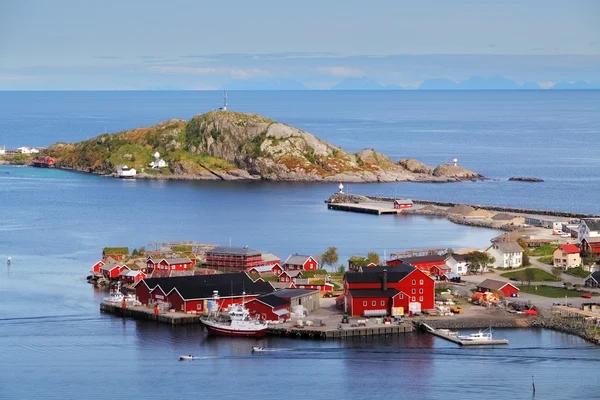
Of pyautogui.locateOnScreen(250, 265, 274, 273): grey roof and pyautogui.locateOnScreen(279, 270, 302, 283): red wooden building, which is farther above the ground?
pyautogui.locateOnScreen(250, 265, 274, 273): grey roof

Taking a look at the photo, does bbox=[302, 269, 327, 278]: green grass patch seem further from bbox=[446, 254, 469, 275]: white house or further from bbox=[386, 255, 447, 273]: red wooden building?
bbox=[446, 254, 469, 275]: white house

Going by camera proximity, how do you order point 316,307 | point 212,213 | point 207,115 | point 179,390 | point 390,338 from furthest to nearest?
1. point 207,115
2. point 212,213
3. point 316,307
4. point 390,338
5. point 179,390

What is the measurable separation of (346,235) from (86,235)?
1589cm

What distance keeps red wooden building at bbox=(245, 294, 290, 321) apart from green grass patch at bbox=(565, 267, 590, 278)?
16038 mm

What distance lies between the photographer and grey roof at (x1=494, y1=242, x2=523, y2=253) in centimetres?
5803

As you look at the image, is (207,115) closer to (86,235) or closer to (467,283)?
(86,235)

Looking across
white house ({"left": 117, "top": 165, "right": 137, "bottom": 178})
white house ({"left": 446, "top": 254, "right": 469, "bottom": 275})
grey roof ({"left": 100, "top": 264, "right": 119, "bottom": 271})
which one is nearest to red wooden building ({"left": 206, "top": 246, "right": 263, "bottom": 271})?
grey roof ({"left": 100, "top": 264, "right": 119, "bottom": 271})

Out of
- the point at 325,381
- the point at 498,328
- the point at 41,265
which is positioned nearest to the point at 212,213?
the point at 41,265

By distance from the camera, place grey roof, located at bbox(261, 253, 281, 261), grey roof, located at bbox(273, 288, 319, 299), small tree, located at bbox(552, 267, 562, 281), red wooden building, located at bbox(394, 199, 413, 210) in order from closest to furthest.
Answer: grey roof, located at bbox(273, 288, 319, 299) < small tree, located at bbox(552, 267, 562, 281) < grey roof, located at bbox(261, 253, 281, 261) < red wooden building, located at bbox(394, 199, 413, 210)

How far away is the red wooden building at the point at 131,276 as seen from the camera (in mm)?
55062

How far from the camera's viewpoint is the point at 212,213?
83562mm

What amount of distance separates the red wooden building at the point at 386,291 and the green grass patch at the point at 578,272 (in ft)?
34.5

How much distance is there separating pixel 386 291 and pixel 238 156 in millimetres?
70718

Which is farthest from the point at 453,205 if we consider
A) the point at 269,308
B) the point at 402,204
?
the point at 269,308
